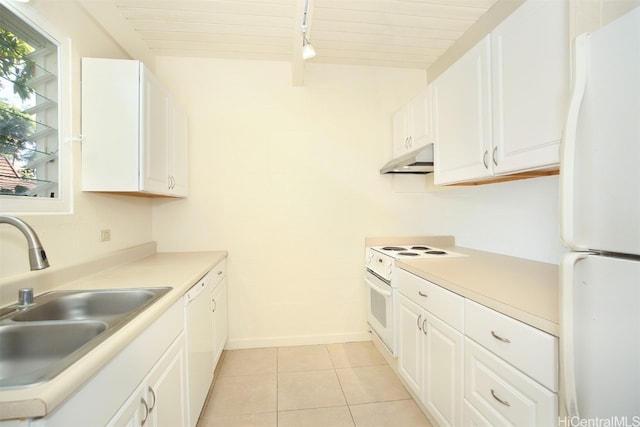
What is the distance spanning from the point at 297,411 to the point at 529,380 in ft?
4.52

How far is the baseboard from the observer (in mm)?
2619

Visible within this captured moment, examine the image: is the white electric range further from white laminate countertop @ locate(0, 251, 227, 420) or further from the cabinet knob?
the cabinet knob

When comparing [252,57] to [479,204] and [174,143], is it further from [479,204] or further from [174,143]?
[479,204]

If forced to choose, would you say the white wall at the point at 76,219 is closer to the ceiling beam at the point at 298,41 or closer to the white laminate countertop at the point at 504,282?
the ceiling beam at the point at 298,41

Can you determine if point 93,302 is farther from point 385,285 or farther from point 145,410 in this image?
point 385,285

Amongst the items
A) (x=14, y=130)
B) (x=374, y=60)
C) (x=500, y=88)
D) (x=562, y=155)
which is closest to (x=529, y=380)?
(x=562, y=155)

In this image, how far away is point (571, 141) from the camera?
30.3 inches

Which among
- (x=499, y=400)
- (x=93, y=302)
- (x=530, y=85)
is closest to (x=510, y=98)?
(x=530, y=85)

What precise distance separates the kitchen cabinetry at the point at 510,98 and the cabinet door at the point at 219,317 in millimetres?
1853

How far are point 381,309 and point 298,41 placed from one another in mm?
2133

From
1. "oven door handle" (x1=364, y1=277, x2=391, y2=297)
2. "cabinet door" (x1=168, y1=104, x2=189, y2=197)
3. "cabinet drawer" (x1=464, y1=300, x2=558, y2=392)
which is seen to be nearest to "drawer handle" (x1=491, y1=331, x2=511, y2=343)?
"cabinet drawer" (x1=464, y1=300, x2=558, y2=392)

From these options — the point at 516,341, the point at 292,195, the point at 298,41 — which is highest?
the point at 298,41

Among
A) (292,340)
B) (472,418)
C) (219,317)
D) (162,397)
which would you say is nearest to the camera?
(162,397)

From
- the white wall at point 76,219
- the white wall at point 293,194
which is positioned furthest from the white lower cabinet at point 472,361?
the white wall at point 76,219
